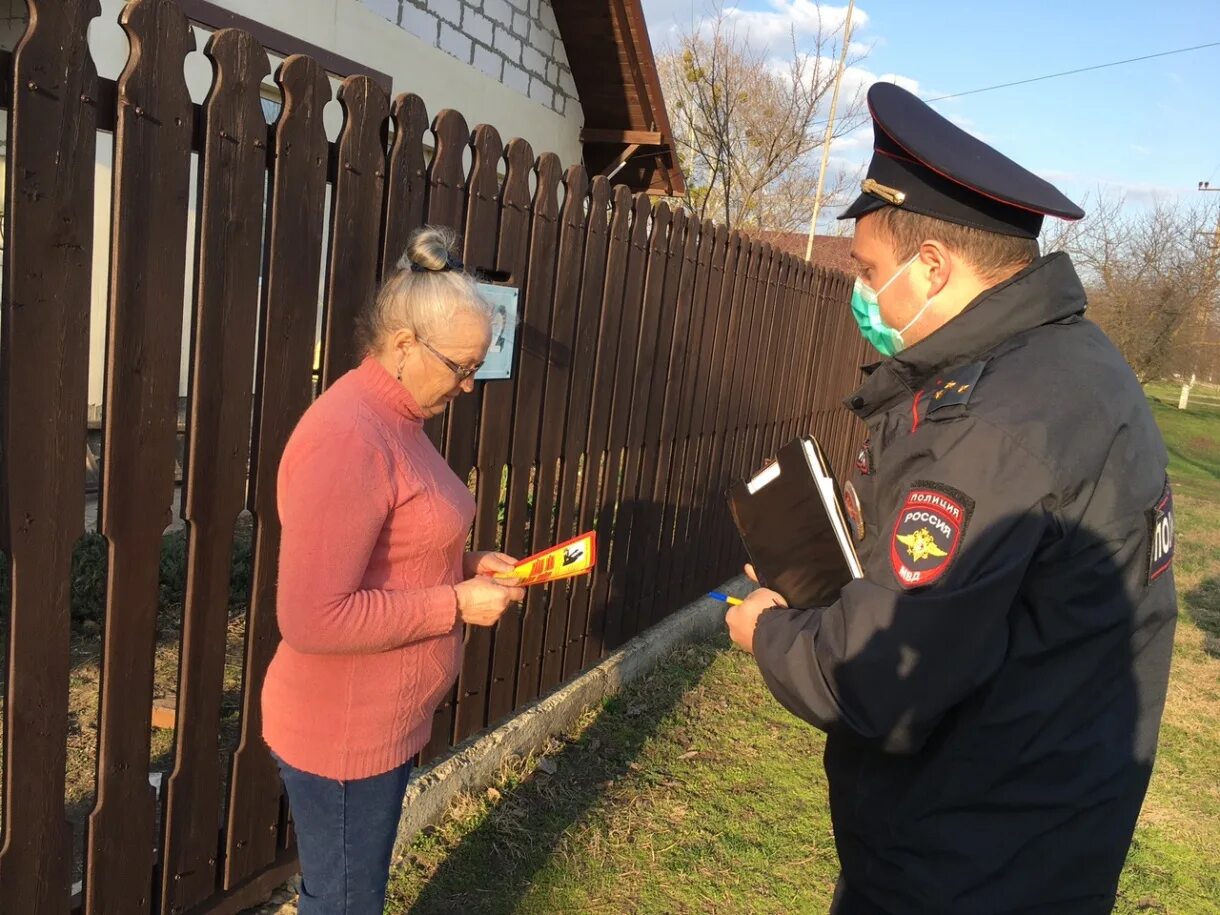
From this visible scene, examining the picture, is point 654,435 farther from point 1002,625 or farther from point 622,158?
point 622,158

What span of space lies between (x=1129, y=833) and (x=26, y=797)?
2.25m

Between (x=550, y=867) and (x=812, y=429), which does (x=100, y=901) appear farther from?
(x=812, y=429)

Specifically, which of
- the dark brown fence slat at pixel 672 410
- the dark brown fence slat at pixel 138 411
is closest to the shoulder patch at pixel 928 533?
the dark brown fence slat at pixel 138 411

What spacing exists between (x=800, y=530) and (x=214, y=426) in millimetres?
1437

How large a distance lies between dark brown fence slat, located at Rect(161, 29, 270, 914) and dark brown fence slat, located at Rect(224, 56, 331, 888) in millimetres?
59

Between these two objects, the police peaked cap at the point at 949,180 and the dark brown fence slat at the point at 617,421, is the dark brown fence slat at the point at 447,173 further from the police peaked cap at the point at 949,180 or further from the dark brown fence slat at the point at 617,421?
the police peaked cap at the point at 949,180

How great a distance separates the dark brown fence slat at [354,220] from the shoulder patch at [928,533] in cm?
168

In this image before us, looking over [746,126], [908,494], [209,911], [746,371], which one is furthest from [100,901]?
[746,126]

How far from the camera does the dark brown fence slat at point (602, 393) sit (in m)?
3.85

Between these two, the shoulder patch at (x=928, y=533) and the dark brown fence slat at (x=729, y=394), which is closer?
the shoulder patch at (x=928, y=533)

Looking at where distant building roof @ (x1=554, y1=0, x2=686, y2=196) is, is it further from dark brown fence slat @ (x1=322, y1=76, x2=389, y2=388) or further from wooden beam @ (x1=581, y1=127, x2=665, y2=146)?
dark brown fence slat @ (x1=322, y1=76, x2=389, y2=388)

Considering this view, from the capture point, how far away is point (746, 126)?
61.7 ft

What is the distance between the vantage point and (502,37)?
27.6 ft

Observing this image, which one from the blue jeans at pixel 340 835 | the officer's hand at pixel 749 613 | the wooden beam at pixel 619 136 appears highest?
the wooden beam at pixel 619 136
